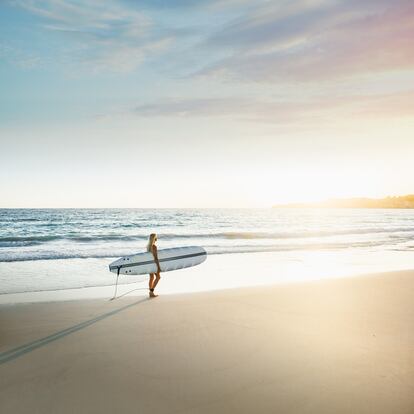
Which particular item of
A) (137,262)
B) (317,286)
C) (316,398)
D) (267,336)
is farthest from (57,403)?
(317,286)

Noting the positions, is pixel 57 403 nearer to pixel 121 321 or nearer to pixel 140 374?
pixel 140 374

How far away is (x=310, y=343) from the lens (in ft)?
20.1

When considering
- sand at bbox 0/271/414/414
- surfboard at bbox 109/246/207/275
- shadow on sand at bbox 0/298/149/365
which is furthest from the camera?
surfboard at bbox 109/246/207/275

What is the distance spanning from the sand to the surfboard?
2.22 m

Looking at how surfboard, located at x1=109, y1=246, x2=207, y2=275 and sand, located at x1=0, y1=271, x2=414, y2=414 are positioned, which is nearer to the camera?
sand, located at x1=0, y1=271, x2=414, y2=414

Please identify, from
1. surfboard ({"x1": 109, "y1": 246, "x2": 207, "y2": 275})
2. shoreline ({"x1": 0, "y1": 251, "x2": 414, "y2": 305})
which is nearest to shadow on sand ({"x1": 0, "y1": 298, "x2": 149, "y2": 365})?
shoreline ({"x1": 0, "y1": 251, "x2": 414, "y2": 305})

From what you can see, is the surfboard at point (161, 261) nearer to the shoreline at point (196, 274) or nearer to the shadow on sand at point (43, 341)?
the shoreline at point (196, 274)

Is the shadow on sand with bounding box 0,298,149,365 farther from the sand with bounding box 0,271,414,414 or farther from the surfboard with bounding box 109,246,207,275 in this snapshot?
the surfboard with bounding box 109,246,207,275

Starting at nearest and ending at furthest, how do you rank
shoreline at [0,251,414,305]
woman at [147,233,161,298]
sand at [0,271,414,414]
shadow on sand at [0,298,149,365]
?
sand at [0,271,414,414], shadow on sand at [0,298,149,365], woman at [147,233,161,298], shoreline at [0,251,414,305]

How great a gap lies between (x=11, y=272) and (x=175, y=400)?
1148 centimetres

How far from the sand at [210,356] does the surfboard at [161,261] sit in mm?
2216

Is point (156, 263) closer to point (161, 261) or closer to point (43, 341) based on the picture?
point (161, 261)

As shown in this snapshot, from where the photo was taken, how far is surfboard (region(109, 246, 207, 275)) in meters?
11.3

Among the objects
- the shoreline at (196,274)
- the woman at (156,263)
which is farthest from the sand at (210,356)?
the shoreline at (196,274)
